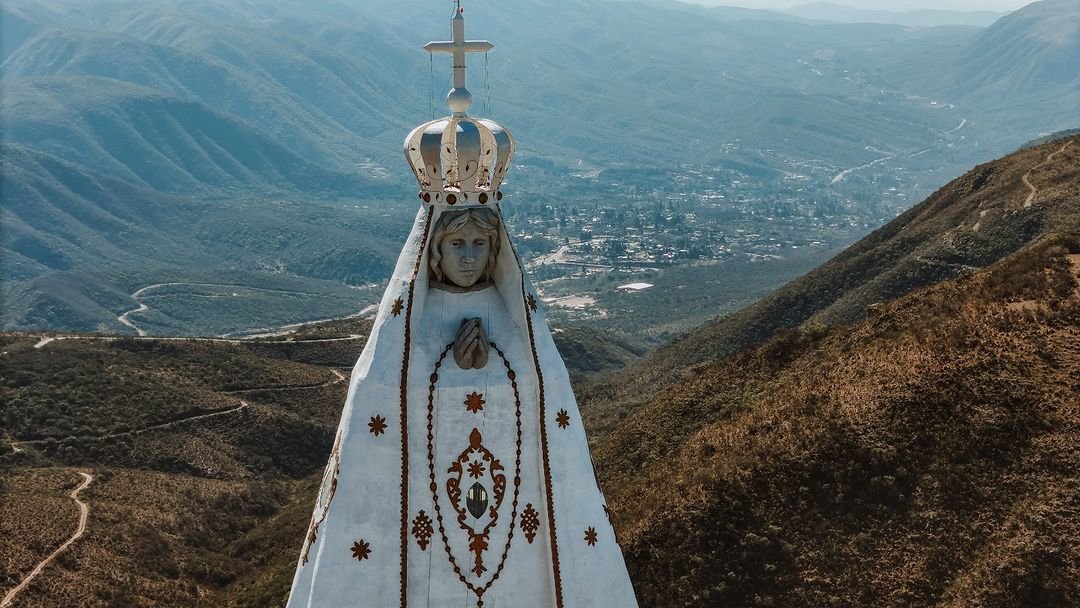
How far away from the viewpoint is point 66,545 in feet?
79.5

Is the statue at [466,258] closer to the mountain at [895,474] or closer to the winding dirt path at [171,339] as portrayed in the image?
the mountain at [895,474]

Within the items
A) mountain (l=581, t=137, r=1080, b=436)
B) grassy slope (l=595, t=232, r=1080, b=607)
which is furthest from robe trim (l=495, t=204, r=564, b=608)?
mountain (l=581, t=137, r=1080, b=436)

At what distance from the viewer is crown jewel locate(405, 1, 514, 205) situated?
825 cm

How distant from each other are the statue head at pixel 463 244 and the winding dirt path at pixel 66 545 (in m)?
17.5

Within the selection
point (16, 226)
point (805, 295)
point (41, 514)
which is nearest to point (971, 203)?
point (805, 295)

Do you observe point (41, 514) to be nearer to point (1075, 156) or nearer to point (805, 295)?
point (805, 295)

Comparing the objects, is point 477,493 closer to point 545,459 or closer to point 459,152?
point 545,459

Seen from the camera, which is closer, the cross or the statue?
the statue

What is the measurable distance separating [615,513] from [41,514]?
18.0m

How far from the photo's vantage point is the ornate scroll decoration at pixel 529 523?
26.9 feet

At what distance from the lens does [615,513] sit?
49.3ft

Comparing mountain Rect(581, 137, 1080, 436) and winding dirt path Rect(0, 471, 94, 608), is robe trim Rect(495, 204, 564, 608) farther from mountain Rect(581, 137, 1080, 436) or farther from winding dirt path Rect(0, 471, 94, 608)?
mountain Rect(581, 137, 1080, 436)

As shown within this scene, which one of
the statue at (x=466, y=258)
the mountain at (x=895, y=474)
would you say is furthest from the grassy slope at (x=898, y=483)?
the statue at (x=466, y=258)

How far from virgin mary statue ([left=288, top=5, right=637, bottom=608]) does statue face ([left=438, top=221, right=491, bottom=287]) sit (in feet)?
0.04
